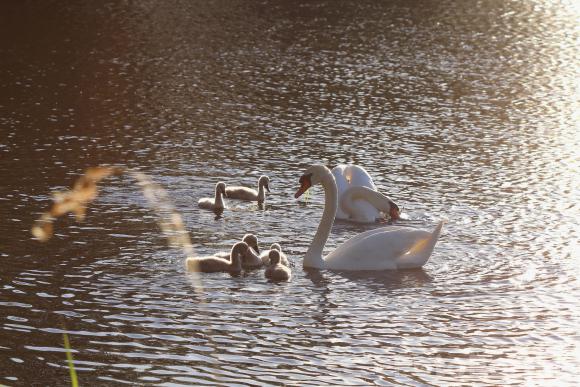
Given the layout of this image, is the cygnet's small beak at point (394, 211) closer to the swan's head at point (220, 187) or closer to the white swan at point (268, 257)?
the swan's head at point (220, 187)

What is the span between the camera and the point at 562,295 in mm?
14164

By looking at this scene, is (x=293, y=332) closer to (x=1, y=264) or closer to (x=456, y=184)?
(x=1, y=264)

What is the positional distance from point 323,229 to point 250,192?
3.02m

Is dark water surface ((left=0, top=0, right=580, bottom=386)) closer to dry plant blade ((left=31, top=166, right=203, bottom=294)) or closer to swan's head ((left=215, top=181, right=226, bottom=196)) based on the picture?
dry plant blade ((left=31, top=166, right=203, bottom=294))

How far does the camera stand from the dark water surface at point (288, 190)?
39.3 ft

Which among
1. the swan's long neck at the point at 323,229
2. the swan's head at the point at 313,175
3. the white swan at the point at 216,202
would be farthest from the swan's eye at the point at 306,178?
the white swan at the point at 216,202

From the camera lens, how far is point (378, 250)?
1524 cm

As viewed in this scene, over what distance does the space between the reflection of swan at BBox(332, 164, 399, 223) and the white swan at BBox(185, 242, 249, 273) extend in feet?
11.4

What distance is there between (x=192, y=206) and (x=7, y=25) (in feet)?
69.6

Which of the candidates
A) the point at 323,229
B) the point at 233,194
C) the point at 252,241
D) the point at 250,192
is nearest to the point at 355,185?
the point at 250,192

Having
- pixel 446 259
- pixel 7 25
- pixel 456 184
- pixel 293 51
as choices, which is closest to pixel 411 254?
pixel 446 259

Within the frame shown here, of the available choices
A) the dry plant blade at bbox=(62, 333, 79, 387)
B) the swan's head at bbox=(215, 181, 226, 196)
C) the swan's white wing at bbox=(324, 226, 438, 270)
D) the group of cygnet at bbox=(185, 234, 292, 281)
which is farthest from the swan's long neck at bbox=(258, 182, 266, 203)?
the dry plant blade at bbox=(62, 333, 79, 387)

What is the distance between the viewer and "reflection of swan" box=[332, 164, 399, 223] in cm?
1770

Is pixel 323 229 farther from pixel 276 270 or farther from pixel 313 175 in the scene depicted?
pixel 276 270
